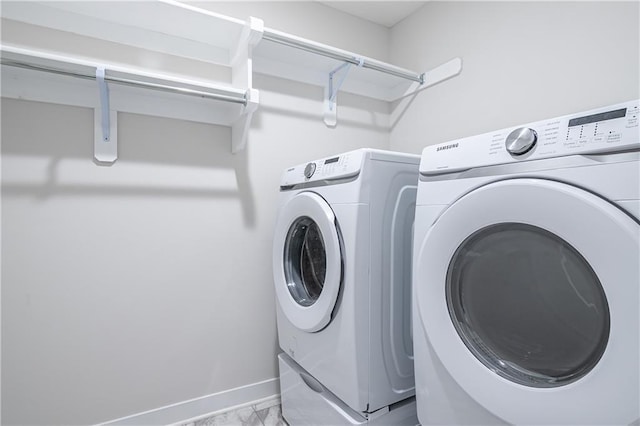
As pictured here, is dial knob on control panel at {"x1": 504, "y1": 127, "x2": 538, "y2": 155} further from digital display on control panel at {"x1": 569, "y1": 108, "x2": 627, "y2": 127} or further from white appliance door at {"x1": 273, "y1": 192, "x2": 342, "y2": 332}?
white appliance door at {"x1": 273, "y1": 192, "x2": 342, "y2": 332}

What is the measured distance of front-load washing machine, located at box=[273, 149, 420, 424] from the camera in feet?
3.58

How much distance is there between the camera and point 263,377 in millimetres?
1766

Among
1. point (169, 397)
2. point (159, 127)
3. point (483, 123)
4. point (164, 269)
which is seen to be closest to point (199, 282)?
point (164, 269)

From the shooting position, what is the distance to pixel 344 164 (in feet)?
3.80

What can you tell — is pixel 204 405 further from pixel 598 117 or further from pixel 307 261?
pixel 598 117

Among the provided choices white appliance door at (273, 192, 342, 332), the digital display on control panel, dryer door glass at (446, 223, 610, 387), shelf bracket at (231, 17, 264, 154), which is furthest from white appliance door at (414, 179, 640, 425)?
shelf bracket at (231, 17, 264, 154)

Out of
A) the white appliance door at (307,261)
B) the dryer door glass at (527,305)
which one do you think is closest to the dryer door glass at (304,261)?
the white appliance door at (307,261)

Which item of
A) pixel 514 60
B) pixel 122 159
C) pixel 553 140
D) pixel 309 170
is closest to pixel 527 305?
pixel 553 140

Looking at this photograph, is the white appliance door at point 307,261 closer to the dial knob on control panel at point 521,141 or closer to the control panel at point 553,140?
the control panel at point 553,140

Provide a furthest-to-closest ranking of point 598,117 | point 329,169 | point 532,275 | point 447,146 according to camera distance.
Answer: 1. point 329,169
2. point 447,146
3. point 532,275
4. point 598,117

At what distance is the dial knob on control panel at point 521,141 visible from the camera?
0.74m

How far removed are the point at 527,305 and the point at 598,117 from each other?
1.45 ft

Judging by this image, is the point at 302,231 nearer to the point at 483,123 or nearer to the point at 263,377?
the point at 263,377

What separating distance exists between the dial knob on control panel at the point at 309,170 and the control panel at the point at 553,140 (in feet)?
1.70
